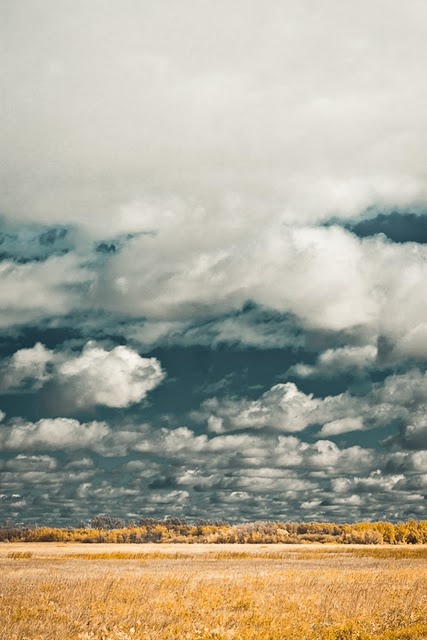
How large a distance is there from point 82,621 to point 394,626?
49.5 ft

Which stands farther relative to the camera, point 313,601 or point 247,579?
point 247,579

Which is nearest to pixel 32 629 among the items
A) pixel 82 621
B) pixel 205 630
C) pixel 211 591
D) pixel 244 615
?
pixel 82 621

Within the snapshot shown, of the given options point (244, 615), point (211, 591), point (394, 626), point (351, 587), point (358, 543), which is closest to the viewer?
point (394, 626)

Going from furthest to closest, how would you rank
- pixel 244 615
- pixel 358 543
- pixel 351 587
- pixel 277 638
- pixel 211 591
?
pixel 358 543, pixel 351 587, pixel 211 591, pixel 244 615, pixel 277 638

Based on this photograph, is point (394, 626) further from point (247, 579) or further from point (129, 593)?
point (247, 579)

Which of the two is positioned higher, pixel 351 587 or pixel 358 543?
pixel 351 587

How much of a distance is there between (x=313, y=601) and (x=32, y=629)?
56.2 ft

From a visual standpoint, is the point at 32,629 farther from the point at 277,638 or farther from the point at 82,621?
the point at 277,638

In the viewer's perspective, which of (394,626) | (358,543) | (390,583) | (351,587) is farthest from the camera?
(358,543)

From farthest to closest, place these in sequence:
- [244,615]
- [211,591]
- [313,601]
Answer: [211,591]
[313,601]
[244,615]

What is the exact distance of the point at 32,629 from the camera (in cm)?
2953

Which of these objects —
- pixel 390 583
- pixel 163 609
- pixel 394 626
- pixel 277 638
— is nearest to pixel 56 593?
pixel 163 609

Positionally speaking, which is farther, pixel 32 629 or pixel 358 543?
pixel 358 543

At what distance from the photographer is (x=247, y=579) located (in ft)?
173
